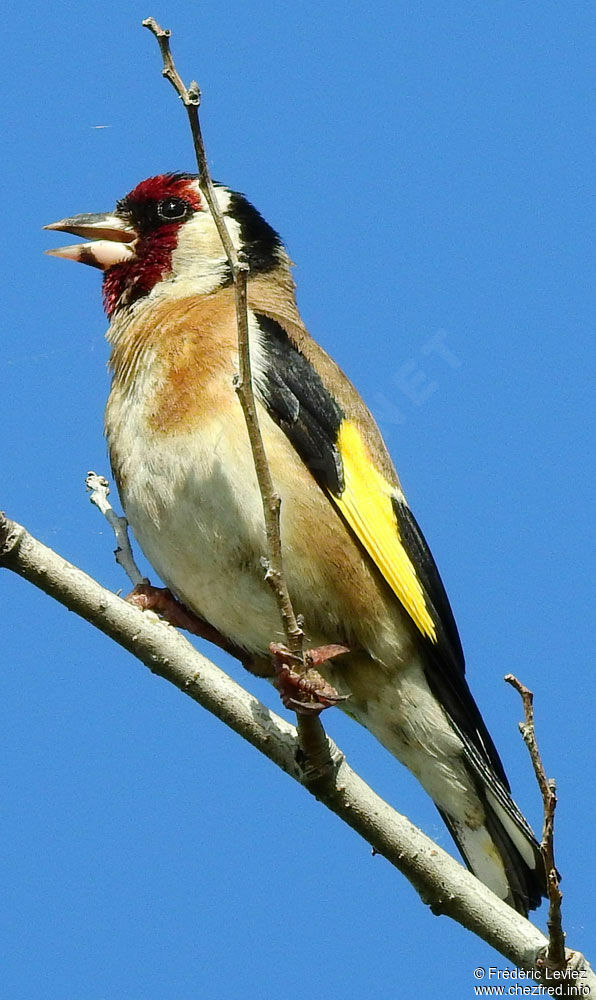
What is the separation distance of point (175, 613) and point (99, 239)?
216cm

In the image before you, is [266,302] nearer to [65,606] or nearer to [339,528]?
[339,528]

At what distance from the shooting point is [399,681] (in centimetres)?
569

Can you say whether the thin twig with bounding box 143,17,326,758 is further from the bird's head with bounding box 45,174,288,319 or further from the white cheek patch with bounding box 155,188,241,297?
the bird's head with bounding box 45,174,288,319

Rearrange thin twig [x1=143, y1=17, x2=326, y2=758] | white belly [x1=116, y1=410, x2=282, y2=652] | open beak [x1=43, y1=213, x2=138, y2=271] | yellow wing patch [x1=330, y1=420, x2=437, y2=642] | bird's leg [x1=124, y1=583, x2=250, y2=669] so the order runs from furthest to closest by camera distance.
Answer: open beak [x1=43, y1=213, x2=138, y2=271] → bird's leg [x1=124, y1=583, x2=250, y2=669] → yellow wing patch [x1=330, y1=420, x2=437, y2=642] → white belly [x1=116, y1=410, x2=282, y2=652] → thin twig [x1=143, y1=17, x2=326, y2=758]

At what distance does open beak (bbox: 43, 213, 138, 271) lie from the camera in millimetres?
6551

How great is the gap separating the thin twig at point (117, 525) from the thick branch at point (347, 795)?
998 mm

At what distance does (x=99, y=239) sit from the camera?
6672 mm

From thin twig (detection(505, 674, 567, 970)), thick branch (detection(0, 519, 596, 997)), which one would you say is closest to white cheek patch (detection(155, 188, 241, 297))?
thick branch (detection(0, 519, 596, 997))

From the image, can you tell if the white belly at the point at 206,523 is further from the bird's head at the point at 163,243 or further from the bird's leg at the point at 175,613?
the bird's head at the point at 163,243

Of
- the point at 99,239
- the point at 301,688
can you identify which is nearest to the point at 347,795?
the point at 301,688

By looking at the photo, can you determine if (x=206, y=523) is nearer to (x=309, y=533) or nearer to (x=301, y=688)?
(x=309, y=533)

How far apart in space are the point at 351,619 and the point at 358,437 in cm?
92

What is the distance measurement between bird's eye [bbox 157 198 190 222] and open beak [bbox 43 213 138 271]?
7.4 inches

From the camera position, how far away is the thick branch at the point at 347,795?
4598mm
